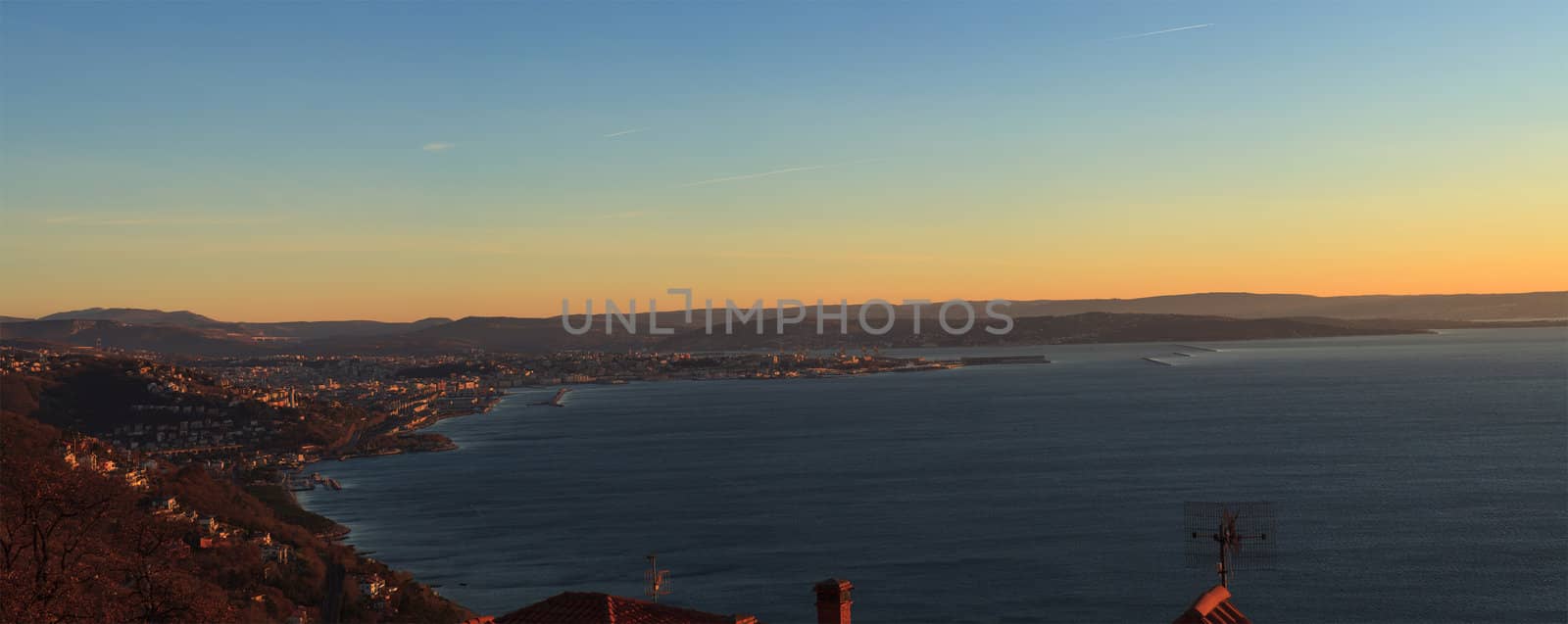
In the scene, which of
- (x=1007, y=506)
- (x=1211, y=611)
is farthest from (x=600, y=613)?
(x=1007, y=506)

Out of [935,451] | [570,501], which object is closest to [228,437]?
[570,501]

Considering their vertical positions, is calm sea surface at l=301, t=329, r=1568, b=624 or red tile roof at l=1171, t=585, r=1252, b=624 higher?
red tile roof at l=1171, t=585, r=1252, b=624

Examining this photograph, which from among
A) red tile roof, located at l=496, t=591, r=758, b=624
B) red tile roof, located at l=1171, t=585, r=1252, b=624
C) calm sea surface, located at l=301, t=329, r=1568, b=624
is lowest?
calm sea surface, located at l=301, t=329, r=1568, b=624

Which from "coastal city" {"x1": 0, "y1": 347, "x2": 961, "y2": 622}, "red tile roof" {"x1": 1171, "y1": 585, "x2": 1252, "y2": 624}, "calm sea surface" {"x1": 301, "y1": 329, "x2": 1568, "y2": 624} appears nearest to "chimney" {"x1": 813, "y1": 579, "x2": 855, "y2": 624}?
"red tile roof" {"x1": 1171, "y1": 585, "x2": 1252, "y2": 624}

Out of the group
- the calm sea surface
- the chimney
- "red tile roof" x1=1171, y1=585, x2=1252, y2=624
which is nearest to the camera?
"red tile roof" x1=1171, y1=585, x2=1252, y2=624

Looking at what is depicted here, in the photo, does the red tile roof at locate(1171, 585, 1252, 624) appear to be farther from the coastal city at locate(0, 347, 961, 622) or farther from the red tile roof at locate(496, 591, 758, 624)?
the coastal city at locate(0, 347, 961, 622)
